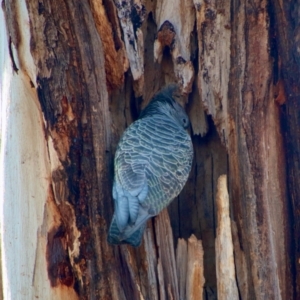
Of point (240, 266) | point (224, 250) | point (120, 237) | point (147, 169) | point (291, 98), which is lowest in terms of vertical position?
point (240, 266)

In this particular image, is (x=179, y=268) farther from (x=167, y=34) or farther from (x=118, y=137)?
(x=167, y=34)

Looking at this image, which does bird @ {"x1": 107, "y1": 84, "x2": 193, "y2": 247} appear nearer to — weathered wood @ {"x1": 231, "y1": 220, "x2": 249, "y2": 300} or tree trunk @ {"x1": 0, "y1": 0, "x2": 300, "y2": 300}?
tree trunk @ {"x1": 0, "y1": 0, "x2": 300, "y2": 300}

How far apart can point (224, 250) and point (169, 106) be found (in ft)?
2.86

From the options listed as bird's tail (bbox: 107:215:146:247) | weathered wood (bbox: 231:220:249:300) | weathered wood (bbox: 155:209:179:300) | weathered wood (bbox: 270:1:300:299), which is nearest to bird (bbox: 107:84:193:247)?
bird's tail (bbox: 107:215:146:247)

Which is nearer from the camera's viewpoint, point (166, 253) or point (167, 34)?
point (166, 253)

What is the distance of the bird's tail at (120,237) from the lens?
8.47 ft

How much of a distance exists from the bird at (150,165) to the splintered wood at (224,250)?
268 mm

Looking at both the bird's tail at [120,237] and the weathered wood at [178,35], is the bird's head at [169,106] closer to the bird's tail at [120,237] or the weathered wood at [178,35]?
the weathered wood at [178,35]

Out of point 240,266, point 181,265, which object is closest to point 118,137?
point 181,265

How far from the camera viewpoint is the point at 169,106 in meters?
3.21

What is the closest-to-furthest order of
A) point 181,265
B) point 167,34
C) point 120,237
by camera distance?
point 120,237 < point 181,265 < point 167,34

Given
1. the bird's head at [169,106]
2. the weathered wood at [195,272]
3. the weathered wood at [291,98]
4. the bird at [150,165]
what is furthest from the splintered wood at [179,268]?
the bird's head at [169,106]

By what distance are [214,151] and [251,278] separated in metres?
0.72

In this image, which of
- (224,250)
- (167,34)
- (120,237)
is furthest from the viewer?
(167,34)
